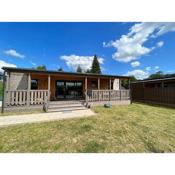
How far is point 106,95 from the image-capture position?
10.2 metres

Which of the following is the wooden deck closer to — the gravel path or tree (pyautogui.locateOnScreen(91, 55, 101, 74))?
the gravel path

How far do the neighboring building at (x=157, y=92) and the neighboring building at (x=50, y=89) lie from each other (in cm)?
365

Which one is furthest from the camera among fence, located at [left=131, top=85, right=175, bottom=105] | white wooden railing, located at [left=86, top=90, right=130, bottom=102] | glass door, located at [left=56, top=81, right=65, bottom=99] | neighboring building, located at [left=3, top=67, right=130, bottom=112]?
glass door, located at [left=56, top=81, right=65, bottom=99]

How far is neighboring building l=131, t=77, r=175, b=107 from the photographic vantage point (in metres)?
10.7

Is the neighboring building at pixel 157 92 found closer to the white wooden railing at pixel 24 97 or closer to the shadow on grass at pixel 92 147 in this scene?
the shadow on grass at pixel 92 147

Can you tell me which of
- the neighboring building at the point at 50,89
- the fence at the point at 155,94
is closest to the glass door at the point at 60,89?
the neighboring building at the point at 50,89

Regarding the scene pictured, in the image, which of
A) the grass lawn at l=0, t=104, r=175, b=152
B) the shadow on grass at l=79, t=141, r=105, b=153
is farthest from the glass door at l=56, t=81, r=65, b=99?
the shadow on grass at l=79, t=141, r=105, b=153

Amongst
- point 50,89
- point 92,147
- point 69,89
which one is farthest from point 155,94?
point 92,147

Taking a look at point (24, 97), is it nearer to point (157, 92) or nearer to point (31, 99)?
point (31, 99)

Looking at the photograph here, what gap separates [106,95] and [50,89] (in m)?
5.43

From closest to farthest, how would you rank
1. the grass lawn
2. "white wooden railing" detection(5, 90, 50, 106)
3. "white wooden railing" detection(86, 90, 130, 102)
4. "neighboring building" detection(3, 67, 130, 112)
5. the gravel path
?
the grass lawn
the gravel path
"white wooden railing" detection(5, 90, 50, 106)
"neighboring building" detection(3, 67, 130, 112)
"white wooden railing" detection(86, 90, 130, 102)

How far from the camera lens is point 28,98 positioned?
24.2 ft
